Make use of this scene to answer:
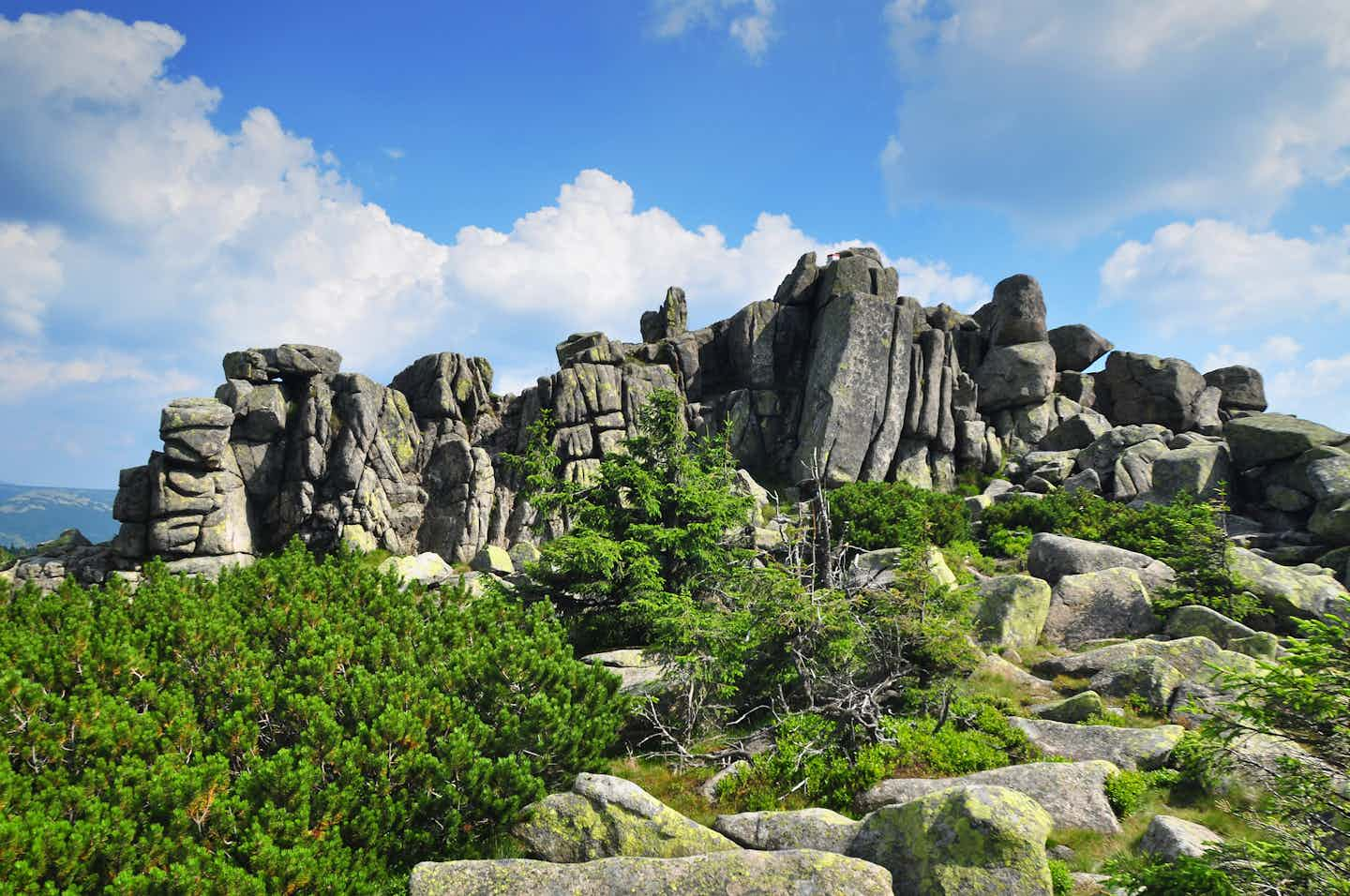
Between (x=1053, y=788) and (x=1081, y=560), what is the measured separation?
586 inches

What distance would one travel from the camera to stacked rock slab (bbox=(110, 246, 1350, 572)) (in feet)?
117

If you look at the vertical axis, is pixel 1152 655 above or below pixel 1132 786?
above

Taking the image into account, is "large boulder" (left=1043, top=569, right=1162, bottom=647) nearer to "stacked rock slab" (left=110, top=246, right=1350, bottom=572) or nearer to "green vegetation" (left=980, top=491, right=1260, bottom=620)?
"green vegetation" (left=980, top=491, right=1260, bottom=620)

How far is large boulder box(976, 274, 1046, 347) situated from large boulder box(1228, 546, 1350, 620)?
34886 mm

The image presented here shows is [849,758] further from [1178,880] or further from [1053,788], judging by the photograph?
[1178,880]

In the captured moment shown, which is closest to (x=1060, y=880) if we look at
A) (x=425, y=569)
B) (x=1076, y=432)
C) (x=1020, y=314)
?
(x=425, y=569)

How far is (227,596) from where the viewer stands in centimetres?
1349

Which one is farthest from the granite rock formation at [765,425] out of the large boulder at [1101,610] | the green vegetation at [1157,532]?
the large boulder at [1101,610]

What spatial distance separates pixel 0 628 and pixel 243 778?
23.1ft

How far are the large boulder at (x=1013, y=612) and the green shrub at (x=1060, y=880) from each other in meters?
10.2

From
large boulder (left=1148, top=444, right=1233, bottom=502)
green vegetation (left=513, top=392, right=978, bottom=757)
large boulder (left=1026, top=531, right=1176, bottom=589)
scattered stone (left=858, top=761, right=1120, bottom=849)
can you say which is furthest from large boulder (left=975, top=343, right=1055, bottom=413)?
scattered stone (left=858, top=761, right=1120, bottom=849)

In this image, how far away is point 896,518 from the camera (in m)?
28.6

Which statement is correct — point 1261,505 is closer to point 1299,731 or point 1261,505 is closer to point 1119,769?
point 1119,769

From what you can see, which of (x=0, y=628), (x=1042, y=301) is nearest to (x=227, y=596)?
(x=0, y=628)
